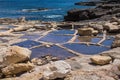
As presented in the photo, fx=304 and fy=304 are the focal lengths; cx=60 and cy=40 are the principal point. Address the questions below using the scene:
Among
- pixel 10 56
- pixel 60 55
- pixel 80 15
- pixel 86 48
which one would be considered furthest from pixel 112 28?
pixel 80 15

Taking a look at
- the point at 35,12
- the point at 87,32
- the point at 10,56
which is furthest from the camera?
the point at 35,12

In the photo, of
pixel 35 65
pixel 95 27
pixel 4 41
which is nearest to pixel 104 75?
pixel 35 65

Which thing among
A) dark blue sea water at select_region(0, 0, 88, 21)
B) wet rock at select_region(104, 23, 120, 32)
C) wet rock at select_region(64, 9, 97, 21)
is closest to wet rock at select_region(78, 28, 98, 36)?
wet rock at select_region(104, 23, 120, 32)

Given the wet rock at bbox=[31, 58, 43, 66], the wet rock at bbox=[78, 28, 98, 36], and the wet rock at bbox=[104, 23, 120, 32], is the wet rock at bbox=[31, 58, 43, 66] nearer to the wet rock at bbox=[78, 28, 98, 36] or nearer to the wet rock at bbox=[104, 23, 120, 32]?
the wet rock at bbox=[78, 28, 98, 36]

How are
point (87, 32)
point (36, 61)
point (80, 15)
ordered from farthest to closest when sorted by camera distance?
point (80, 15), point (87, 32), point (36, 61)

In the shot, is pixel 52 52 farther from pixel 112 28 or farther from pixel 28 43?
pixel 112 28

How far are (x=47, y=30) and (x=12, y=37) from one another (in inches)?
74.0

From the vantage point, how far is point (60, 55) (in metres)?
7.82

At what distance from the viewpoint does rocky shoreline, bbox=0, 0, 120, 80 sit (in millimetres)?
5793

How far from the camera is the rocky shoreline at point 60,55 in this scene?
5.79 m

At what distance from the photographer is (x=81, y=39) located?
383 inches

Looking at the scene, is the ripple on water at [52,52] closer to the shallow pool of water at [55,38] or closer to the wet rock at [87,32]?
the shallow pool of water at [55,38]

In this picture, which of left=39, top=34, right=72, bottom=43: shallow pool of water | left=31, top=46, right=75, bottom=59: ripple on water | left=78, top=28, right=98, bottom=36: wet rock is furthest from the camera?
left=78, top=28, right=98, bottom=36: wet rock

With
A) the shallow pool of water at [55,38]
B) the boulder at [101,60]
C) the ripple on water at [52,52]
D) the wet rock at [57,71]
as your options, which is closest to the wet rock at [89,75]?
the wet rock at [57,71]
